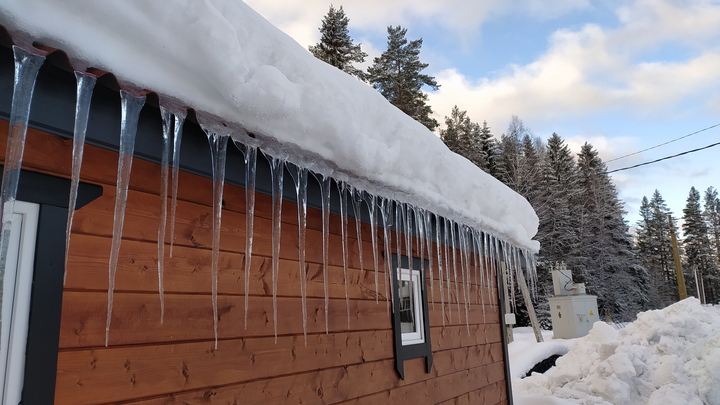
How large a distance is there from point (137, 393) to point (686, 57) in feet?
53.5

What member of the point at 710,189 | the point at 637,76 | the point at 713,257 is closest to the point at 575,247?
the point at 637,76

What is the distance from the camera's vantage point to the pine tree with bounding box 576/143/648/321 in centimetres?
1880

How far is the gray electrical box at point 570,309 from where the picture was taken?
12.4 metres

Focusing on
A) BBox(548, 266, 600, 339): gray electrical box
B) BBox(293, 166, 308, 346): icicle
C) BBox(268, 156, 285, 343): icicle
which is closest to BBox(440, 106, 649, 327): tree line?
BBox(548, 266, 600, 339): gray electrical box

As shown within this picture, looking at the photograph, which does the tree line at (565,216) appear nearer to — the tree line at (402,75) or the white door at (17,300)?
the tree line at (402,75)

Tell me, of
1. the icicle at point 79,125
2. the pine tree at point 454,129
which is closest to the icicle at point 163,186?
the icicle at point 79,125

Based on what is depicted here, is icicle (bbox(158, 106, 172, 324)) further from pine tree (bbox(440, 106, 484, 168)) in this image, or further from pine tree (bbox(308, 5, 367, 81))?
pine tree (bbox(440, 106, 484, 168))

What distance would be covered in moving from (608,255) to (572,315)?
27.2ft

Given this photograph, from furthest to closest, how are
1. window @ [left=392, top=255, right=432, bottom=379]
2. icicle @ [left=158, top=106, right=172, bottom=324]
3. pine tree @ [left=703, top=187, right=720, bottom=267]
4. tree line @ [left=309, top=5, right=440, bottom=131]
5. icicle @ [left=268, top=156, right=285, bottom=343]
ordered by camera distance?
pine tree @ [left=703, top=187, right=720, bottom=267] < tree line @ [left=309, top=5, right=440, bottom=131] < window @ [left=392, top=255, right=432, bottom=379] < icicle @ [left=268, top=156, right=285, bottom=343] < icicle @ [left=158, top=106, right=172, bottom=324]

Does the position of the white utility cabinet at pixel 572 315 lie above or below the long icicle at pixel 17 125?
below

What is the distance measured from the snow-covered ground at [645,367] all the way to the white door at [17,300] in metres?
5.40

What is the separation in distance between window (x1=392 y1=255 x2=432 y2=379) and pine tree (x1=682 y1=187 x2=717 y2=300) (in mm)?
37677

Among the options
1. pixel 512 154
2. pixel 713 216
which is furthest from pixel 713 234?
pixel 512 154

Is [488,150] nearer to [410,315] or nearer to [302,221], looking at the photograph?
[410,315]
